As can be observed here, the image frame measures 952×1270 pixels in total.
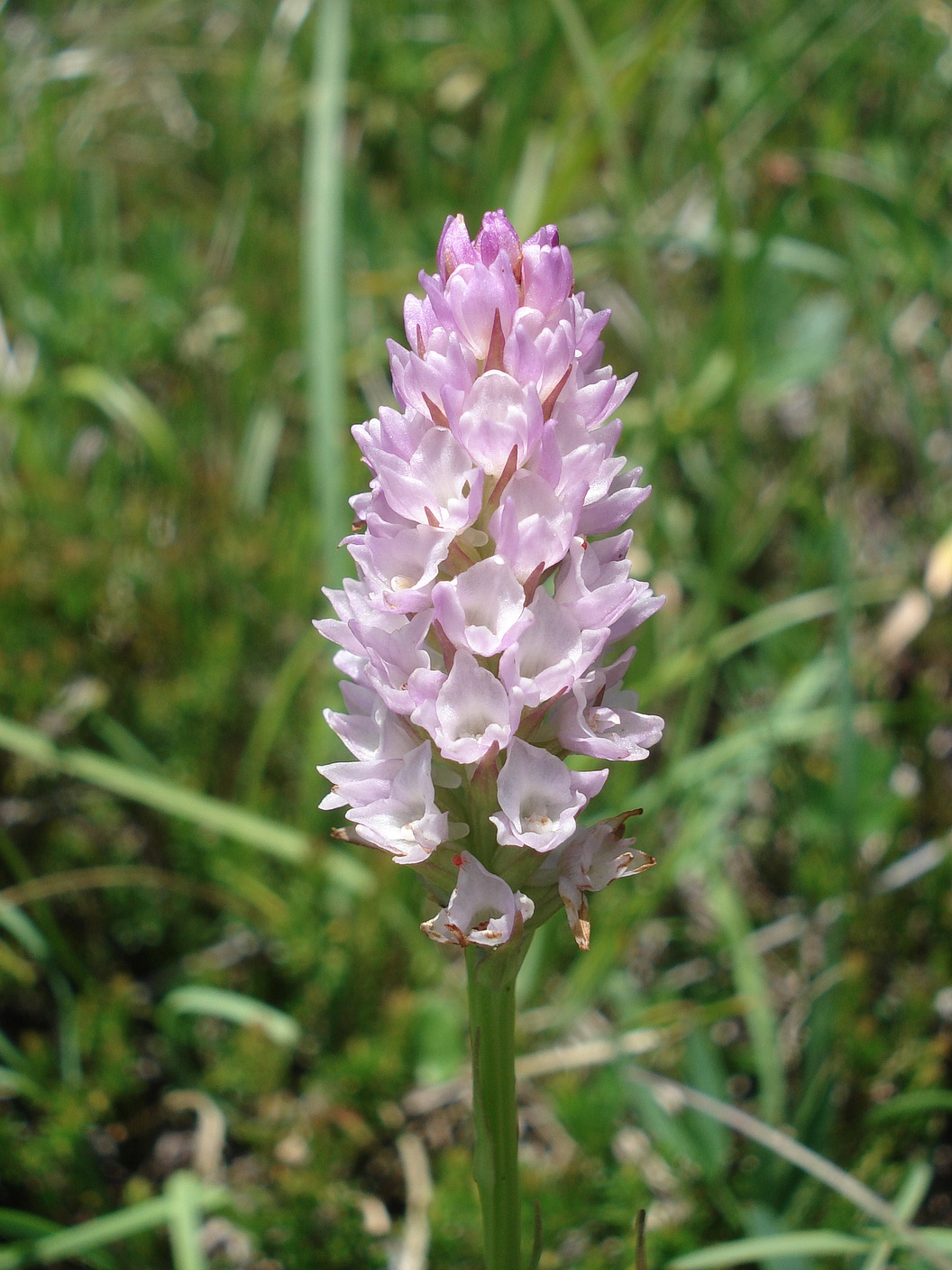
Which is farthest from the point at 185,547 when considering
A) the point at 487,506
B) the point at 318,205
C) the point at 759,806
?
the point at 487,506

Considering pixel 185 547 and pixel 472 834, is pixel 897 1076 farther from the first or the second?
pixel 185 547

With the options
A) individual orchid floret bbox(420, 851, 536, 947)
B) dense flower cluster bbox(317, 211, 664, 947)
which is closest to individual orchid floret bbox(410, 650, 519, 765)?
dense flower cluster bbox(317, 211, 664, 947)

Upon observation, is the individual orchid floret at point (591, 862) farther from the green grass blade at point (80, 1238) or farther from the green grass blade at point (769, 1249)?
the green grass blade at point (80, 1238)

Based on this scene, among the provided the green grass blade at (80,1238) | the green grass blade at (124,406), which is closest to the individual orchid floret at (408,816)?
the green grass blade at (80,1238)

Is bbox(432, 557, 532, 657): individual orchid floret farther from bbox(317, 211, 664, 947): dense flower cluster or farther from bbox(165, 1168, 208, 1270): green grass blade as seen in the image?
bbox(165, 1168, 208, 1270): green grass blade

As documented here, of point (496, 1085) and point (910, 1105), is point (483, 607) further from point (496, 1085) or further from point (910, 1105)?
point (910, 1105)

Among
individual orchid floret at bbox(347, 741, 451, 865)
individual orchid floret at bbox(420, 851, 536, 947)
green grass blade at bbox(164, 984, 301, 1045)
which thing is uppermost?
green grass blade at bbox(164, 984, 301, 1045)

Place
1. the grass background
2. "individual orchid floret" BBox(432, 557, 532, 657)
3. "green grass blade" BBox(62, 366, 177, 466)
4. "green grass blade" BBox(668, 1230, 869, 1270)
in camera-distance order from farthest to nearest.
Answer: "green grass blade" BBox(62, 366, 177, 466) → the grass background → "green grass blade" BBox(668, 1230, 869, 1270) → "individual orchid floret" BBox(432, 557, 532, 657)

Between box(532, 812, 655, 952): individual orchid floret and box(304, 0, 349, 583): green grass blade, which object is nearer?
box(532, 812, 655, 952): individual orchid floret
